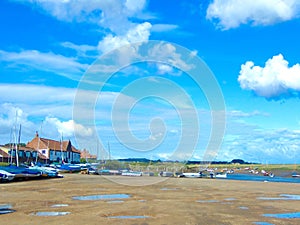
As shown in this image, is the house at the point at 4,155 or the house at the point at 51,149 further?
A: the house at the point at 51,149

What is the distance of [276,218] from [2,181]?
37.8 m

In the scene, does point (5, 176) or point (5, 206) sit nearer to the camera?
point (5, 206)

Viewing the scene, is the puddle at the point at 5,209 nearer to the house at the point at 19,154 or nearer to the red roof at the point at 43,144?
the house at the point at 19,154

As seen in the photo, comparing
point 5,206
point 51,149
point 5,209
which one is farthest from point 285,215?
point 51,149

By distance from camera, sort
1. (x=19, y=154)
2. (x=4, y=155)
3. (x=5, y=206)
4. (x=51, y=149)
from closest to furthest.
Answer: (x=5, y=206), (x=4, y=155), (x=19, y=154), (x=51, y=149)

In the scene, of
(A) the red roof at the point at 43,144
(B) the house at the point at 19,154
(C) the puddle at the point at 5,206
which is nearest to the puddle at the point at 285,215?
(C) the puddle at the point at 5,206

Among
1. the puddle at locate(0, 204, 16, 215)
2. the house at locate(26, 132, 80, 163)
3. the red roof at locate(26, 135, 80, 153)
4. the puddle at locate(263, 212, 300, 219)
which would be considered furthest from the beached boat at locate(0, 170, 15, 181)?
the red roof at locate(26, 135, 80, 153)

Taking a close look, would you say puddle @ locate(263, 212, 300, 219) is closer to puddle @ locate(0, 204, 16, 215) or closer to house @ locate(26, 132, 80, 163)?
puddle @ locate(0, 204, 16, 215)

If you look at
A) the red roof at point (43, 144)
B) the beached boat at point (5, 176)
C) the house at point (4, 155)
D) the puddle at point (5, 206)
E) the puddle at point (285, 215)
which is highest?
the red roof at point (43, 144)

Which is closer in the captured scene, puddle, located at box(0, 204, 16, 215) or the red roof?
puddle, located at box(0, 204, 16, 215)

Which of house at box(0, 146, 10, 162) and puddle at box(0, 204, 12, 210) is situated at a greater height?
house at box(0, 146, 10, 162)

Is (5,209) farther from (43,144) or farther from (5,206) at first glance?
(43,144)

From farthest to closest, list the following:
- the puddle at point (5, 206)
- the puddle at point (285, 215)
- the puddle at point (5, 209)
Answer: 1. the puddle at point (5, 206)
2. the puddle at point (5, 209)
3. the puddle at point (285, 215)

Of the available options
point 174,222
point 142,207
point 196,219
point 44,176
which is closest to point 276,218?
point 196,219
